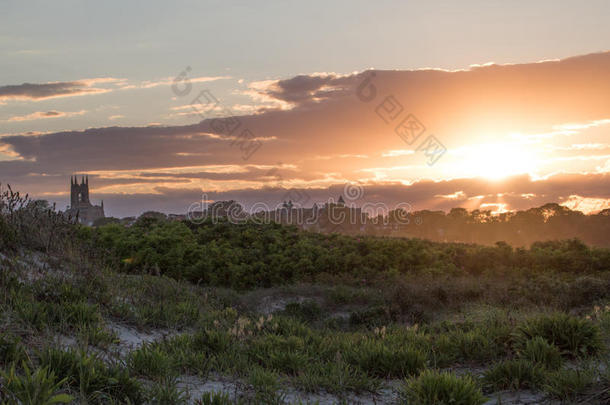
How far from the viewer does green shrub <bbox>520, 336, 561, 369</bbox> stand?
587 cm

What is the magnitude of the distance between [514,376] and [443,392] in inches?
52.8

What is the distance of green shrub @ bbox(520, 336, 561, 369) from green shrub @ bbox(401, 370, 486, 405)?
1.66 m

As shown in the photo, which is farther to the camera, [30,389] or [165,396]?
[165,396]

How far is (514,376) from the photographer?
5.51 m

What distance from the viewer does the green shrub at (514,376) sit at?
17.8 feet

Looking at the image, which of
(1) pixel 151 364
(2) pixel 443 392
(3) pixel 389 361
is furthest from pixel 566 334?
(1) pixel 151 364

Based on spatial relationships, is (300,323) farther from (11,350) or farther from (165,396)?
(11,350)

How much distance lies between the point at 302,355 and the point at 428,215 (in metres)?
30.8

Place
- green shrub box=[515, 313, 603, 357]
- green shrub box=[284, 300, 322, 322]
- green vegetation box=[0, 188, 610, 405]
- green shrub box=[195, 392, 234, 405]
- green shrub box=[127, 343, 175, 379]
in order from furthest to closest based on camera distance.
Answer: green shrub box=[284, 300, 322, 322] → green shrub box=[515, 313, 603, 357] → green shrub box=[127, 343, 175, 379] → green vegetation box=[0, 188, 610, 405] → green shrub box=[195, 392, 234, 405]

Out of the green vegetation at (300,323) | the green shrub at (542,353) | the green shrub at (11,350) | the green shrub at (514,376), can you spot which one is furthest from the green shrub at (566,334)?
the green shrub at (11,350)

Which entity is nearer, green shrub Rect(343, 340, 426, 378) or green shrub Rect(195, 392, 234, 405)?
green shrub Rect(195, 392, 234, 405)

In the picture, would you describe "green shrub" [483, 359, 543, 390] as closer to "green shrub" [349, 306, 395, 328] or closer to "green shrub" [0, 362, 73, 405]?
"green shrub" [349, 306, 395, 328]

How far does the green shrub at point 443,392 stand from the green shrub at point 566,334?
2.16 m

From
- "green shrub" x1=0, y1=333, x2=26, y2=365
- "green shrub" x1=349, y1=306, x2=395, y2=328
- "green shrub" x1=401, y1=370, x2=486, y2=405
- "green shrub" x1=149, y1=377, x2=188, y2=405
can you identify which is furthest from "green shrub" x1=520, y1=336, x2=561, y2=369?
"green shrub" x1=0, y1=333, x2=26, y2=365
